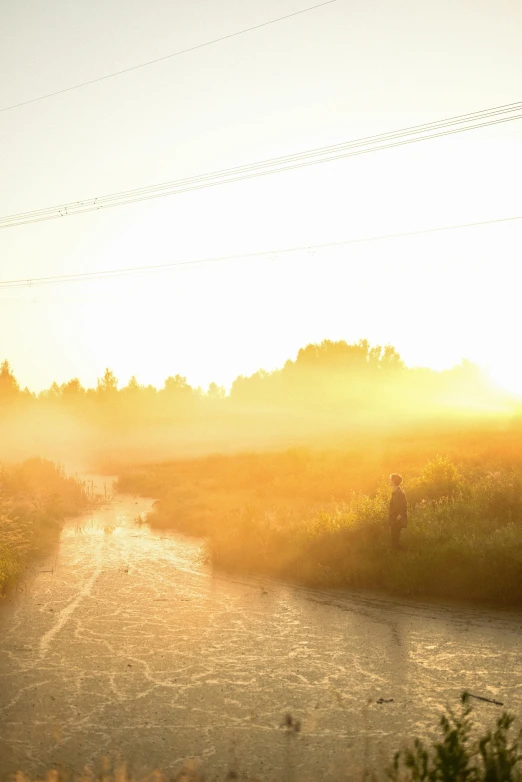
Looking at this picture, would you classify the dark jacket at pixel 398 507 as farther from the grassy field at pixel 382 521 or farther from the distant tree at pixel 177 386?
the distant tree at pixel 177 386

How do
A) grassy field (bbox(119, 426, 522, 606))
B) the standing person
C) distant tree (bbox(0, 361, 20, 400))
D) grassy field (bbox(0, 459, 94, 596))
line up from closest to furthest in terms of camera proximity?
grassy field (bbox(119, 426, 522, 606)), the standing person, grassy field (bbox(0, 459, 94, 596)), distant tree (bbox(0, 361, 20, 400))

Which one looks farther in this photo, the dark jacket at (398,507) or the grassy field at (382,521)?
the dark jacket at (398,507)

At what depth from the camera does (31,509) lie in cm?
3086

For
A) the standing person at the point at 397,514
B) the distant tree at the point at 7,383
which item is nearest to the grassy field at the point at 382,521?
the standing person at the point at 397,514

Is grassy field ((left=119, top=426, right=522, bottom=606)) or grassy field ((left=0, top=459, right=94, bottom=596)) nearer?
grassy field ((left=119, top=426, right=522, bottom=606))

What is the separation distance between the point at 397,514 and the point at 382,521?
191 centimetres

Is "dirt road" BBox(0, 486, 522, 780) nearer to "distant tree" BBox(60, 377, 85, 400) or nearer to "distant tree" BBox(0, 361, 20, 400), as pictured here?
"distant tree" BBox(0, 361, 20, 400)

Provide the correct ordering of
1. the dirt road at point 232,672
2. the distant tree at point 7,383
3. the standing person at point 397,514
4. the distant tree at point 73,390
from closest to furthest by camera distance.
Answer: the dirt road at point 232,672 < the standing person at point 397,514 < the distant tree at point 7,383 < the distant tree at point 73,390

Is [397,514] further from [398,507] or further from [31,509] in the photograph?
[31,509]

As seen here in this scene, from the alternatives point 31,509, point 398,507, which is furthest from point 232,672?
point 31,509

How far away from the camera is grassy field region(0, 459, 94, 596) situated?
22125 millimetres

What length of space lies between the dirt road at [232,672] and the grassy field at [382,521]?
3.66 feet

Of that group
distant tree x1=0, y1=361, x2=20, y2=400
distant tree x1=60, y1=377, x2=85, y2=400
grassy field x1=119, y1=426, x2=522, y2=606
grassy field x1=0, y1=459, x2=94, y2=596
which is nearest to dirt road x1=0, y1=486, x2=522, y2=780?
grassy field x1=119, y1=426, x2=522, y2=606

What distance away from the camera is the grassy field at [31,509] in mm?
22125
